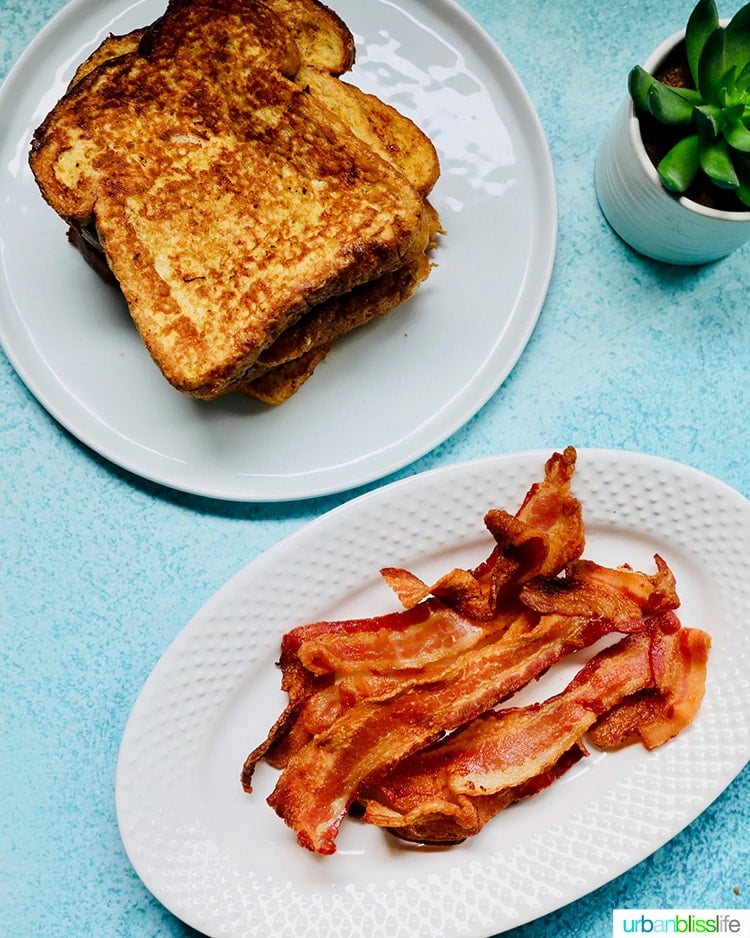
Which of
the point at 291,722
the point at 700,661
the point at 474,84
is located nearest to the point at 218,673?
the point at 291,722

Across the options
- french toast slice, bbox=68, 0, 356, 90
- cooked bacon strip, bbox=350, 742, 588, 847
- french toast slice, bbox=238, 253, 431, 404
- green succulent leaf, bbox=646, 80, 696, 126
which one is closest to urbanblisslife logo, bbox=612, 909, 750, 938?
cooked bacon strip, bbox=350, 742, 588, 847

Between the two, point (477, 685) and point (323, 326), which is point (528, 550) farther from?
point (323, 326)

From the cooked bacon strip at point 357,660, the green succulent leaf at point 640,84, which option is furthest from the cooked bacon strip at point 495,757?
the green succulent leaf at point 640,84

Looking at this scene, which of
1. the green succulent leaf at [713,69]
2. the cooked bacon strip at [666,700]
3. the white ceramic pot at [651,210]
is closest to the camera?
the green succulent leaf at [713,69]

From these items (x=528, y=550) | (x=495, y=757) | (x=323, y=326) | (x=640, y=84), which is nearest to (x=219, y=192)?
(x=323, y=326)

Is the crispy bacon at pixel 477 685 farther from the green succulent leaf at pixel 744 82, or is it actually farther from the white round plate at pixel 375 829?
the green succulent leaf at pixel 744 82

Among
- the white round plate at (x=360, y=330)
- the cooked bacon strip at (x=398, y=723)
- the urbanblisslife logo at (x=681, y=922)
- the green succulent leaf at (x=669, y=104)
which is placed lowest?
the urbanblisslife logo at (x=681, y=922)

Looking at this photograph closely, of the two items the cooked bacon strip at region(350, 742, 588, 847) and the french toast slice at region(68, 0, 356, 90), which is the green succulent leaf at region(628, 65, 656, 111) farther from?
the cooked bacon strip at region(350, 742, 588, 847)
